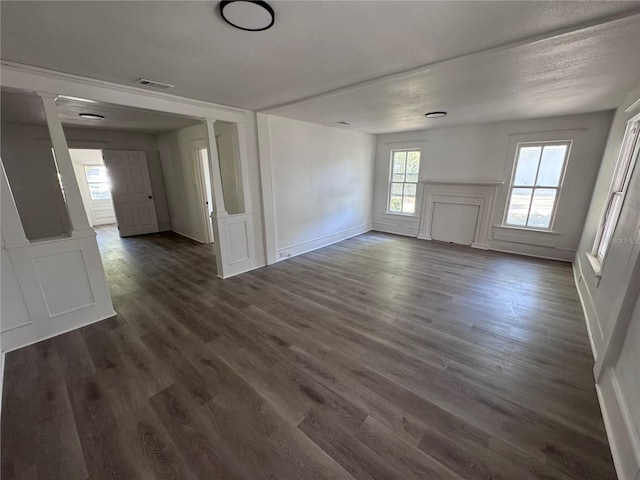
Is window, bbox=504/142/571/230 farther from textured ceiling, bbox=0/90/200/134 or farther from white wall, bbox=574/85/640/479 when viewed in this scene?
textured ceiling, bbox=0/90/200/134

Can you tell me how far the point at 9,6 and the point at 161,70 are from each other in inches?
37.6

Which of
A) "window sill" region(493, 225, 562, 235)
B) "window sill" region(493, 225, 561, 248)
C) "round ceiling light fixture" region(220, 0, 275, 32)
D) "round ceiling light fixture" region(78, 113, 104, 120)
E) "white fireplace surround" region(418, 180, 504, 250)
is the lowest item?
"window sill" region(493, 225, 561, 248)

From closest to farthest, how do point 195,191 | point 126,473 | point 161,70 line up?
point 126,473
point 161,70
point 195,191

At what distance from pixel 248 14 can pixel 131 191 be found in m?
6.36

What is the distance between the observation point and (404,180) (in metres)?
6.12

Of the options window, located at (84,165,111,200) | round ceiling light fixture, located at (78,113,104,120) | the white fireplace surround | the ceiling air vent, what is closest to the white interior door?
round ceiling light fixture, located at (78,113,104,120)

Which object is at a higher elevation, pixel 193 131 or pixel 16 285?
pixel 193 131

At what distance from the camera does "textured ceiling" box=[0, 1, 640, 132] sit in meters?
1.43

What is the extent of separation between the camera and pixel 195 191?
5637mm

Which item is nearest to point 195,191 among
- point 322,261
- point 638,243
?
point 322,261

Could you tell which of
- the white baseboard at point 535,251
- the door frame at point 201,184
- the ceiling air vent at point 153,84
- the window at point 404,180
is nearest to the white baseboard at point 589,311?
the white baseboard at point 535,251

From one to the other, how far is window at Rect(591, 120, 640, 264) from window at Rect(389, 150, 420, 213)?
3.17 m

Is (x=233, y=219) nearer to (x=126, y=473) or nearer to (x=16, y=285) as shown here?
(x=16, y=285)

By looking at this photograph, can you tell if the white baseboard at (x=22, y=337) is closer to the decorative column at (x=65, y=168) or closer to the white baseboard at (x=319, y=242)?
the decorative column at (x=65, y=168)
